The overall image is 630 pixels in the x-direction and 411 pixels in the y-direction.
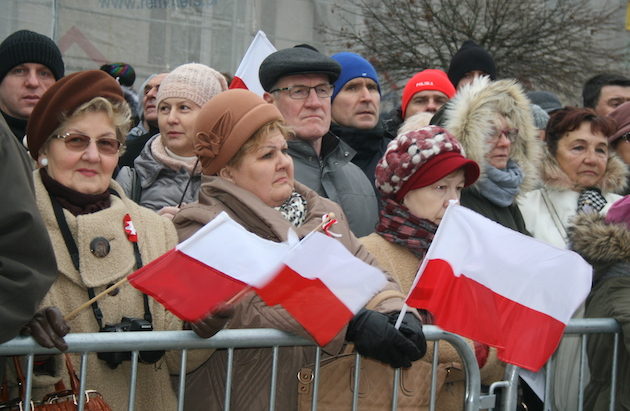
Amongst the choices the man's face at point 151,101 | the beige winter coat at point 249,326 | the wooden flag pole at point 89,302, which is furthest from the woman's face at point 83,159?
the man's face at point 151,101

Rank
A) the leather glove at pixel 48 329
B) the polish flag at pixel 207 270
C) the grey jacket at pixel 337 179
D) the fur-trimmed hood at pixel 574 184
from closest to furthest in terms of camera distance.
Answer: the leather glove at pixel 48 329 → the polish flag at pixel 207 270 → the grey jacket at pixel 337 179 → the fur-trimmed hood at pixel 574 184

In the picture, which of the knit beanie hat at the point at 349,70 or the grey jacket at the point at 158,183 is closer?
the grey jacket at the point at 158,183

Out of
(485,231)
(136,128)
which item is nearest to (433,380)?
(485,231)

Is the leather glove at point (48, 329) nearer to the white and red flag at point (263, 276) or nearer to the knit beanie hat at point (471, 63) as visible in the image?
the white and red flag at point (263, 276)

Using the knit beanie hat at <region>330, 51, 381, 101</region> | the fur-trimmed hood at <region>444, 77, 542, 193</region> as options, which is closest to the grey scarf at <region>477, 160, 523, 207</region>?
the fur-trimmed hood at <region>444, 77, 542, 193</region>

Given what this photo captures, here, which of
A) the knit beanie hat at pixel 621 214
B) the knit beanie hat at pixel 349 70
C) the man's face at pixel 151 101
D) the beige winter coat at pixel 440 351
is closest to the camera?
the beige winter coat at pixel 440 351

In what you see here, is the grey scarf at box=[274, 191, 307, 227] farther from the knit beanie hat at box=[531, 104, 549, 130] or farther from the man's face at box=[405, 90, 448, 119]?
the knit beanie hat at box=[531, 104, 549, 130]

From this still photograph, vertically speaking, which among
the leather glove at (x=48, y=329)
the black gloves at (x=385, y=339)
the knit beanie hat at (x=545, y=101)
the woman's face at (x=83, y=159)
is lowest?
the knit beanie hat at (x=545, y=101)

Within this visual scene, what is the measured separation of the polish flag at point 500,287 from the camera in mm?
3730

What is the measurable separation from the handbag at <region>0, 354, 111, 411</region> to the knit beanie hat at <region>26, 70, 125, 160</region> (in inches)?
38.9

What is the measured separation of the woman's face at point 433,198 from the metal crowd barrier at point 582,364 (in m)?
0.84

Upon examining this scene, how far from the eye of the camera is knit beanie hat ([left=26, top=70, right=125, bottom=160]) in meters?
3.83

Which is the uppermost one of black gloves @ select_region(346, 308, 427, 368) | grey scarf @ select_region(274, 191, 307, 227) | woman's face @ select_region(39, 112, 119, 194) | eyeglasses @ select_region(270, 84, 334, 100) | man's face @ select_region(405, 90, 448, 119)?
woman's face @ select_region(39, 112, 119, 194)

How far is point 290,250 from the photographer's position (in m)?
3.49
